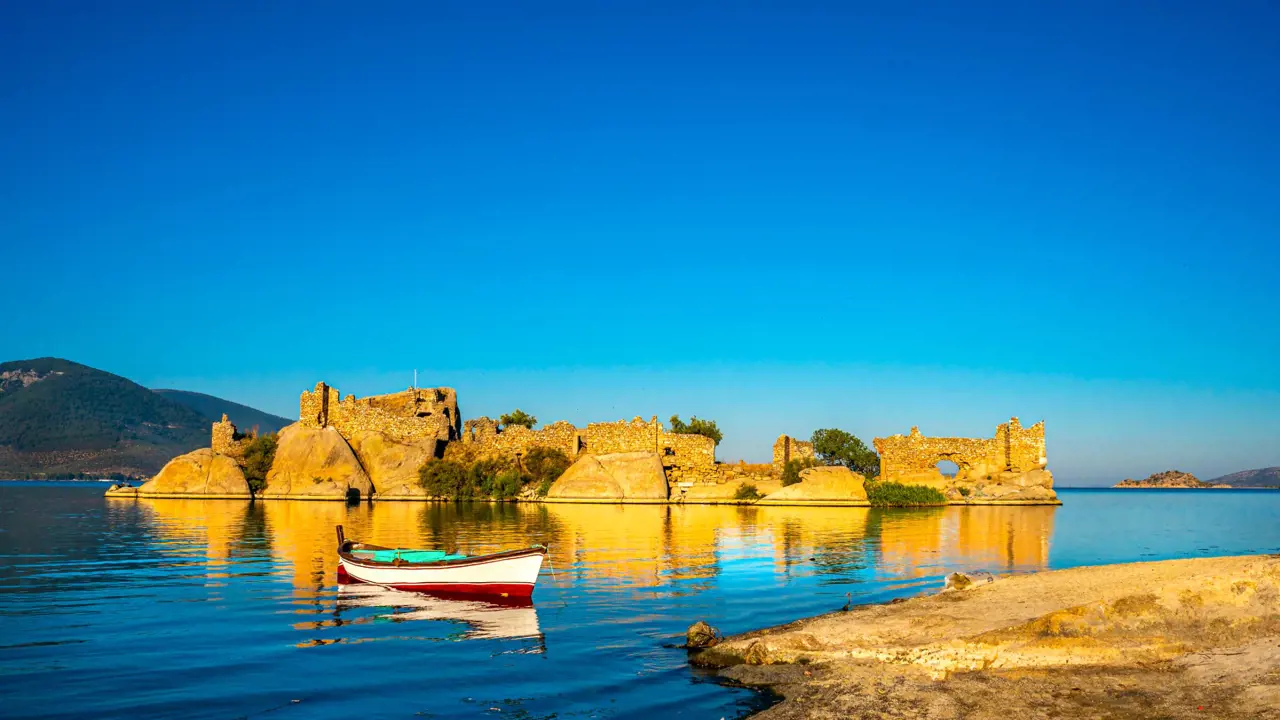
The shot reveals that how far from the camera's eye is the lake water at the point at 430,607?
35.9ft

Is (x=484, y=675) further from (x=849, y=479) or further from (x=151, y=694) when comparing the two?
(x=849, y=479)

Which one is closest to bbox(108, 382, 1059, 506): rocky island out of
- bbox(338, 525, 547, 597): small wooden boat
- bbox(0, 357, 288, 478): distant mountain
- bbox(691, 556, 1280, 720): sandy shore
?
bbox(338, 525, 547, 597): small wooden boat

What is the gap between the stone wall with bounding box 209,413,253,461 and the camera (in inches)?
2279

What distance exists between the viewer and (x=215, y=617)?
51.8ft

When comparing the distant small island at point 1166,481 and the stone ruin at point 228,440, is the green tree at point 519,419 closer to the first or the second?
the stone ruin at point 228,440

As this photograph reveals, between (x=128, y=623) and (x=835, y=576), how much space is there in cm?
1434

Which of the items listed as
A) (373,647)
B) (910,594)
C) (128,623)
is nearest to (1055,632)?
(910,594)

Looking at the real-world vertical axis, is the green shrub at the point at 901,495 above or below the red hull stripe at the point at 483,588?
below

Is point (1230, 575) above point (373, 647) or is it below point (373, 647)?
above

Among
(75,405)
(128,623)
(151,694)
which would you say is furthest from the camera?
(75,405)

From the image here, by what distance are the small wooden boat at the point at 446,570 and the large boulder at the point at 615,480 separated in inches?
1252

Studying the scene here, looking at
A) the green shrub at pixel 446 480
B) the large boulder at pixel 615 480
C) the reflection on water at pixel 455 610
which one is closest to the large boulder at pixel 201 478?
the green shrub at pixel 446 480

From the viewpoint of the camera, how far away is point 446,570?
1842 cm

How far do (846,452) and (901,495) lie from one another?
11921 mm
